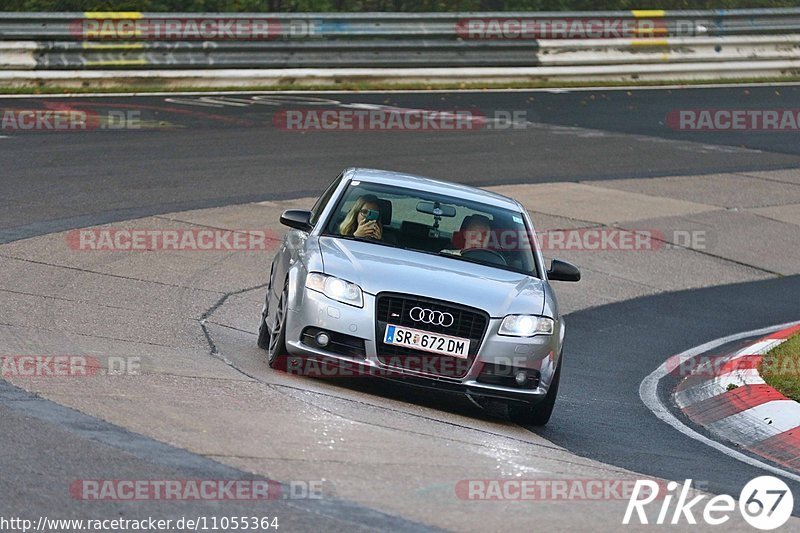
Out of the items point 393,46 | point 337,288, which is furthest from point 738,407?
point 393,46

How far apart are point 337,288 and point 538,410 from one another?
161 cm

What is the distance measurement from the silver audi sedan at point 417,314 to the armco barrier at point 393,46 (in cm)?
1440

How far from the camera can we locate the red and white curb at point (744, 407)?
9.23 meters

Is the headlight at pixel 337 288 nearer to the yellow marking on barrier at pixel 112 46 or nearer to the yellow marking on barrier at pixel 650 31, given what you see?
the yellow marking on barrier at pixel 112 46

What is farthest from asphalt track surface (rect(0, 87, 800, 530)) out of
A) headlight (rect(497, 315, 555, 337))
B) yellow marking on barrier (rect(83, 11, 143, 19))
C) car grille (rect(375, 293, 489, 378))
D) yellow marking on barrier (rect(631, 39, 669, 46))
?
yellow marking on barrier (rect(83, 11, 143, 19))

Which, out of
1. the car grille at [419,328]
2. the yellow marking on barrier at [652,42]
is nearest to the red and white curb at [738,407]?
the car grille at [419,328]

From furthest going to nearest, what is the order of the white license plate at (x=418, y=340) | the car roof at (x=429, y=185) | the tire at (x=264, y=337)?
the car roof at (x=429, y=185) < the tire at (x=264, y=337) < the white license plate at (x=418, y=340)

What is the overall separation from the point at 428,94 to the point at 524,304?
16.8m

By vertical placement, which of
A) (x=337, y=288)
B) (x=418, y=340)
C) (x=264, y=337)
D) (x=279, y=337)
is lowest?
(x=264, y=337)

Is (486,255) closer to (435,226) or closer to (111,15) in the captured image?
(435,226)

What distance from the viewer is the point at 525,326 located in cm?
890

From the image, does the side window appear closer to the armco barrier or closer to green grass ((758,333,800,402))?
green grass ((758,333,800,402))

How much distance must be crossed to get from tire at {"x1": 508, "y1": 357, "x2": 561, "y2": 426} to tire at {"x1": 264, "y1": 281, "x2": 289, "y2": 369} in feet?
5.20

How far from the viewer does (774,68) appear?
30.5m
